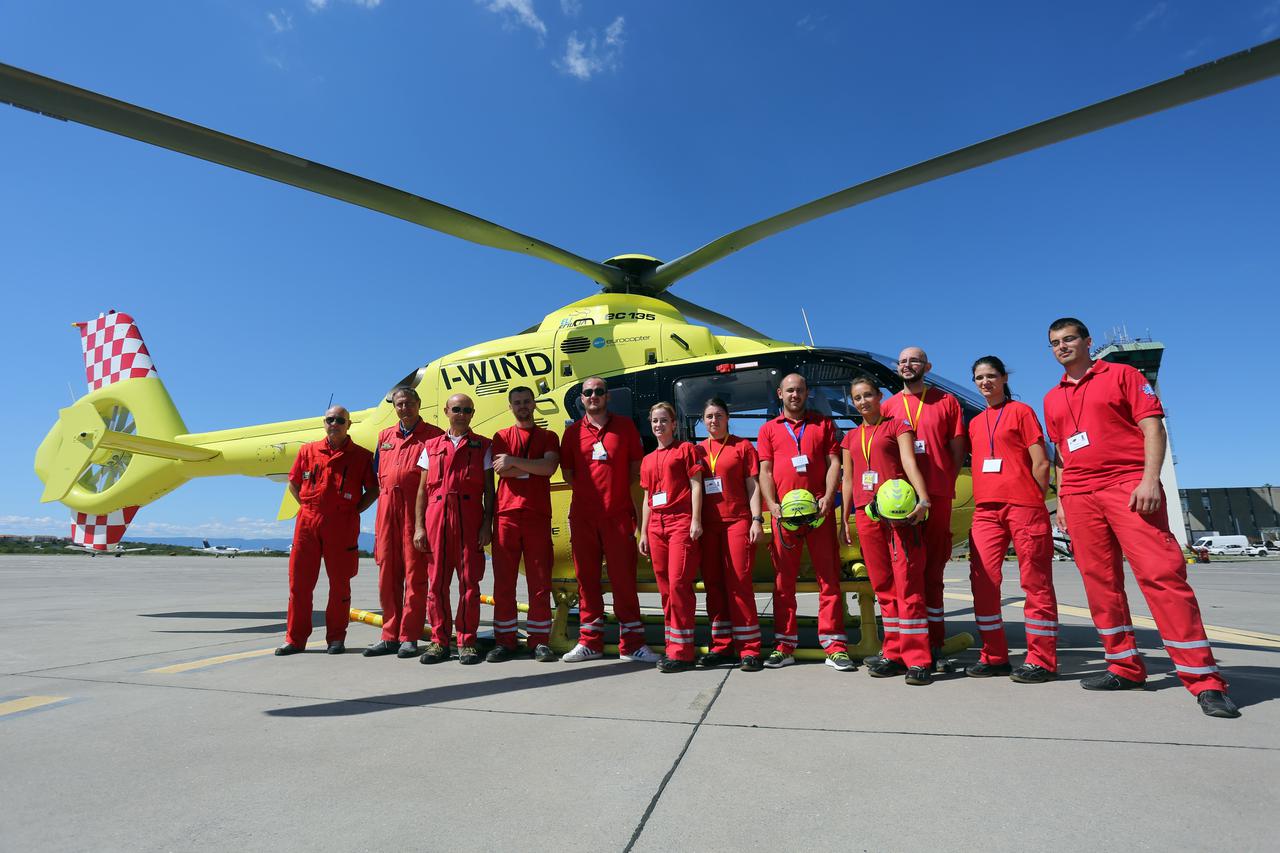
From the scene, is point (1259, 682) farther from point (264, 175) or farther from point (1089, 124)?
point (264, 175)

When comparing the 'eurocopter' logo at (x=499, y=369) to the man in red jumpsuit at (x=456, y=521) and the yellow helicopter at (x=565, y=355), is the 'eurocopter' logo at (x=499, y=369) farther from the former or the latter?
the man in red jumpsuit at (x=456, y=521)

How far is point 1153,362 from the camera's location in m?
54.6

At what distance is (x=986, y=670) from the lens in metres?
3.79

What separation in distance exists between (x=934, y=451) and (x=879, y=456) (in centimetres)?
36

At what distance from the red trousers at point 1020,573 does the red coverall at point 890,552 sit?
0.36 metres

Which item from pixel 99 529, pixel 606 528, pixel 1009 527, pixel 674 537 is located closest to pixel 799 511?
pixel 674 537

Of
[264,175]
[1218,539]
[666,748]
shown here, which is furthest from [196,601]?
[1218,539]

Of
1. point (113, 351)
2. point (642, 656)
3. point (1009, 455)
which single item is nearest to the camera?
point (1009, 455)

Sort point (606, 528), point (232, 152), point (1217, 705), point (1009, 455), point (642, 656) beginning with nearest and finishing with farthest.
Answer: point (1217, 705) → point (1009, 455) → point (232, 152) → point (642, 656) → point (606, 528)

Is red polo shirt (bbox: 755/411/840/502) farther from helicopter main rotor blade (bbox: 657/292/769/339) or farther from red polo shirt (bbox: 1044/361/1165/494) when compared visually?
helicopter main rotor blade (bbox: 657/292/769/339)

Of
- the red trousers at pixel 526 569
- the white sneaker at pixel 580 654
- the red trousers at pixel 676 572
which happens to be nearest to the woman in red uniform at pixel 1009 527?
the red trousers at pixel 676 572

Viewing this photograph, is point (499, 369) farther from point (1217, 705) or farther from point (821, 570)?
point (1217, 705)

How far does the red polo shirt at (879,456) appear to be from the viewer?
4023 millimetres

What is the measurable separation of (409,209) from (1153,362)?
67662 mm
